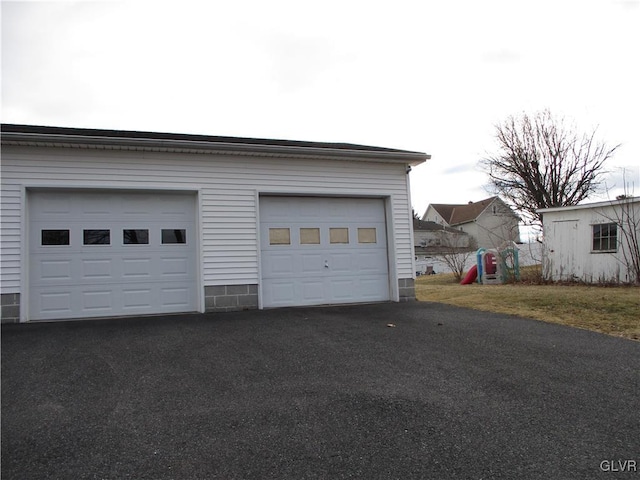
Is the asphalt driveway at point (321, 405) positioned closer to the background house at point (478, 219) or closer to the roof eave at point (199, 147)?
the roof eave at point (199, 147)

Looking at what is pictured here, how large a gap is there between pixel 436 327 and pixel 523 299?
4539 mm

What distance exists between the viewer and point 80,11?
300 inches

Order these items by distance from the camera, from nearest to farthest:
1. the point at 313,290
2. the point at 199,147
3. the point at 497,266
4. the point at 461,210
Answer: the point at 199,147 < the point at 313,290 < the point at 497,266 < the point at 461,210

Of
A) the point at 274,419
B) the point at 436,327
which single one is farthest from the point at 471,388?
the point at 436,327

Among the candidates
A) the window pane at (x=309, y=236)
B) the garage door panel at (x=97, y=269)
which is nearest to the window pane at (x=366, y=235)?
the window pane at (x=309, y=236)

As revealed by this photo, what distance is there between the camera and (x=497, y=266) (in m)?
16.7

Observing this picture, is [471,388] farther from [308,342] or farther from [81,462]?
[81,462]

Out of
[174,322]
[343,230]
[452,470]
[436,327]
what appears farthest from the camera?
[343,230]

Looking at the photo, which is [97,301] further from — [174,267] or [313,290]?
[313,290]

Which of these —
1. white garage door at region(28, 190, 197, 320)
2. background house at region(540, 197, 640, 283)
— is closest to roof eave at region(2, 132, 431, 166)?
white garage door at region(28, 190, 197, 320)

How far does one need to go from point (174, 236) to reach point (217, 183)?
4.53 ft

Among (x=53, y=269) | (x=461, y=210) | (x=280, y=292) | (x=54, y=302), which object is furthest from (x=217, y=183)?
(x=461, y=210)

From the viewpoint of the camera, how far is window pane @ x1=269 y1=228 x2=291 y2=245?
9094 mm

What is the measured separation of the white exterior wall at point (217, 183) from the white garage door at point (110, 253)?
0.28 m
